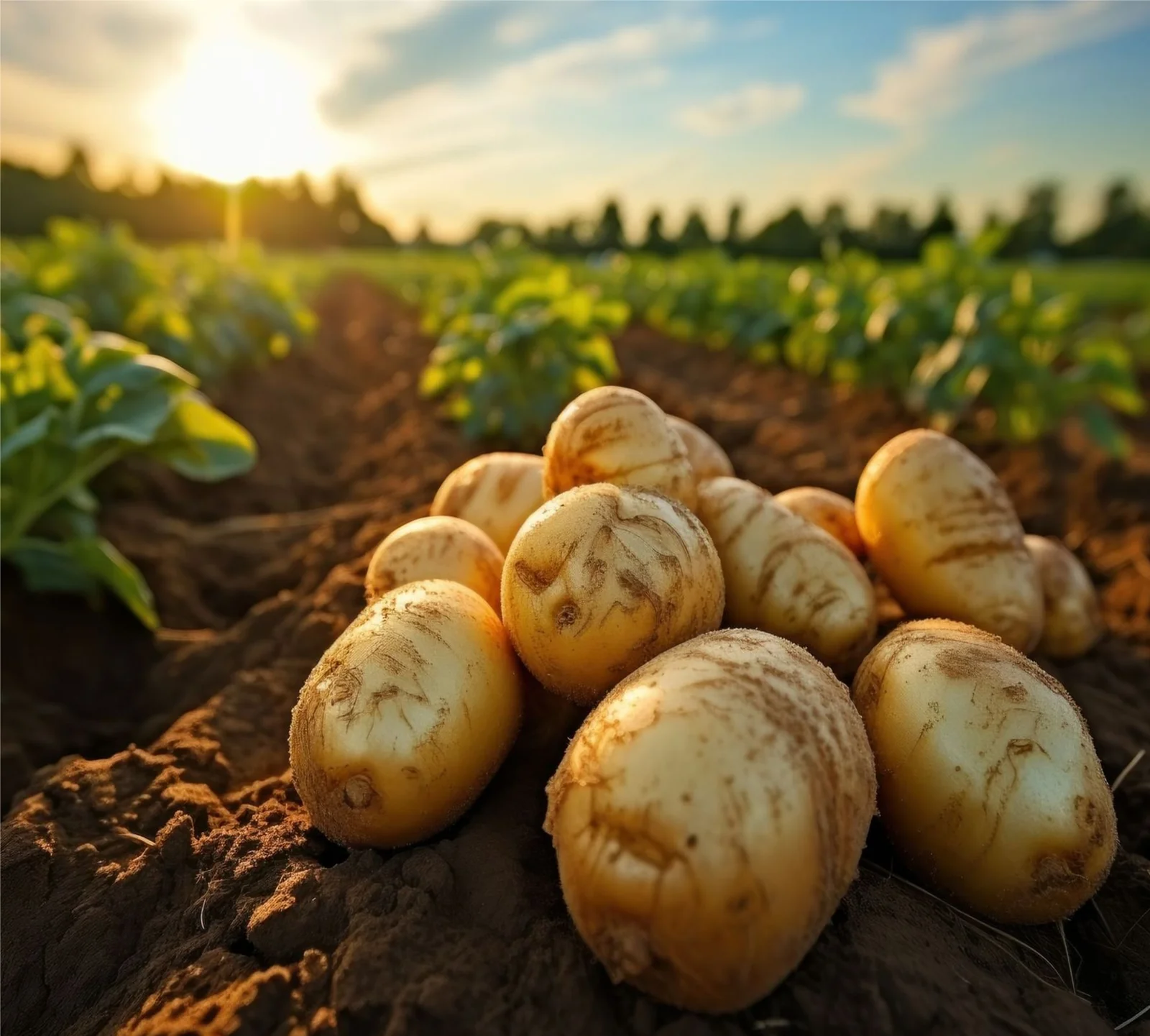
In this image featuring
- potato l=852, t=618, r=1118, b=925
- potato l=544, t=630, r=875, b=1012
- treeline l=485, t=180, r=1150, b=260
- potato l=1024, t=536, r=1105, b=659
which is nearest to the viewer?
potato l=544, t=630, r=875, b=1012

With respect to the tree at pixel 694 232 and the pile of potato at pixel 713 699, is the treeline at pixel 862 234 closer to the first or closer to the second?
the tree at pixel 694 232

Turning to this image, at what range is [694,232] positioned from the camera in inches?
1874

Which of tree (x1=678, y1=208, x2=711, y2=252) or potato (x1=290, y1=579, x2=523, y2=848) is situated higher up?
potato (x1=290, y1=579, x2=523, y2=848)

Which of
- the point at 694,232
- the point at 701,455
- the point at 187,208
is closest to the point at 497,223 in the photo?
the point at 694,232

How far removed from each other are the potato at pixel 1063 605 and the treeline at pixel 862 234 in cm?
3251

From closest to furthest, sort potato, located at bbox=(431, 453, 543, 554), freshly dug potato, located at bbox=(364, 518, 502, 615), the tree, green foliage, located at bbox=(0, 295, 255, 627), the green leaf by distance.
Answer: freshly dug potato, located at bbox=(364, 518, 502, 615) < potato, located at bbox=(431, 453, 543, 554) < green foliage, located at bbox=(0, 295, 255, 627) < the green leaf < the tree

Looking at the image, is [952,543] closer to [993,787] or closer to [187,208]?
[993,787]

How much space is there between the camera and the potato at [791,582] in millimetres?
2121

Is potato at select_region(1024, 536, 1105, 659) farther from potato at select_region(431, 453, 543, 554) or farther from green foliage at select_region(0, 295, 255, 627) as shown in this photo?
green foliage at select_region(0, 295, 255, 627)

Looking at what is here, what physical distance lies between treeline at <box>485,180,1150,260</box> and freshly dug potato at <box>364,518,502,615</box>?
3276cm

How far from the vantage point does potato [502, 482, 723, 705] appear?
5.66ft

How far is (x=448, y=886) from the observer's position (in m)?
1.66

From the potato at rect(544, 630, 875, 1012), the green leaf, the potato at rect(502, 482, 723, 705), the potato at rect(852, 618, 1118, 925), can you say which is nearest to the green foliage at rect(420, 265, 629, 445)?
the green leaf

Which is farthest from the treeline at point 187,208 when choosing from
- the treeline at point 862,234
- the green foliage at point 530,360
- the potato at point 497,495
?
the potato at point 497,495
